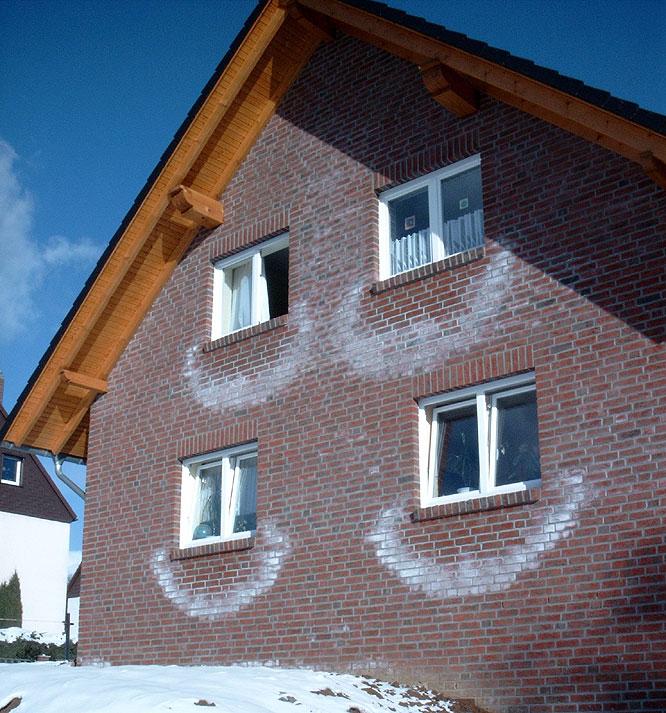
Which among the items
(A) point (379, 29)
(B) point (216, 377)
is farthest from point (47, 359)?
(A) point (379, 29)

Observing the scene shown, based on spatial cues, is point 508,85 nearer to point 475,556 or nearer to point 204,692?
point 475,556

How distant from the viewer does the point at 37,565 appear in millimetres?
38594

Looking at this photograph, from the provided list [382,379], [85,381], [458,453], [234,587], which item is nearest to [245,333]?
[382,379]

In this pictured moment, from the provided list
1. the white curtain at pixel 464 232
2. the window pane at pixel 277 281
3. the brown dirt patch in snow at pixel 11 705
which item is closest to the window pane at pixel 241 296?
the window pane at pixel 277 281

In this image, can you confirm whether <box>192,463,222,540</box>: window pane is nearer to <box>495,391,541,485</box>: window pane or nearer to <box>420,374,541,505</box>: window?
<box>420,374,541,505</box>: window

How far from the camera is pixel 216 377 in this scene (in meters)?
14.0

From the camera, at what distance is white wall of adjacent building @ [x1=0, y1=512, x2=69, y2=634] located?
3762 cm

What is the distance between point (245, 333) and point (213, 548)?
2.76 m

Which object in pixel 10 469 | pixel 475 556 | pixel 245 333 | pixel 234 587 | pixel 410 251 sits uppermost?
pixel 10 469

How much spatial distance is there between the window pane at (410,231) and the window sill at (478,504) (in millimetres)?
2980

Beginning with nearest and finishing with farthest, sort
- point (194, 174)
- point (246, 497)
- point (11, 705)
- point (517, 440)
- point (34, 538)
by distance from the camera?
point (11, 705), point (517, 440), point (246, 497), point (194, 174), point (34, 538)

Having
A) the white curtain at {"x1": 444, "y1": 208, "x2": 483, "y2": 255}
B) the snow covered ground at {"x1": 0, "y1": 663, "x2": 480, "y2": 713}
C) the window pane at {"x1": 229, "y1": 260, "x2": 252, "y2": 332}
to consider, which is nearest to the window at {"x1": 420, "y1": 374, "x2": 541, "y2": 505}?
the white curtain at {"x1": 444, "y1": 208, "x2": 483, "y2": 255}

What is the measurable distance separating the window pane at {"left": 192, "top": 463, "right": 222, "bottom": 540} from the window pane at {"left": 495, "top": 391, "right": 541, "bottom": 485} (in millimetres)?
4414

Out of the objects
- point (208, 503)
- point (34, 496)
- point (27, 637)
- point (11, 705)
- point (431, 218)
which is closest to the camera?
point (11, 705)
